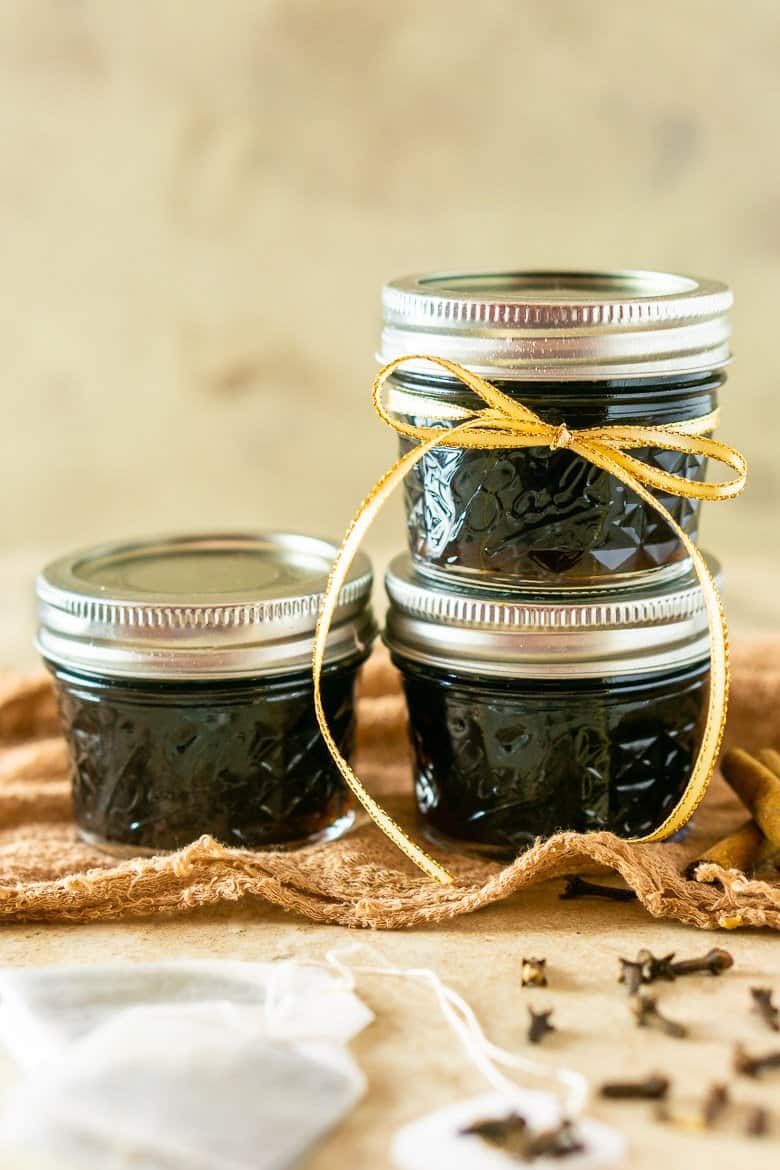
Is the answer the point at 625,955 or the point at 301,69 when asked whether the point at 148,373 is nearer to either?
the point at 301,69

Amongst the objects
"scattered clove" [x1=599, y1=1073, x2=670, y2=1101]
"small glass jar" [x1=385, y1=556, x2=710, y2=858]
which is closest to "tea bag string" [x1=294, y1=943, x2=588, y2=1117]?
"scattered clove" [x1=599, y1=1073, x2=670, y2=1101]

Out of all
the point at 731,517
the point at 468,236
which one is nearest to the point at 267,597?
the point at 468,236

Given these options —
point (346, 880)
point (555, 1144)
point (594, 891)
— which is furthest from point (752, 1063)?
point (346, 880)

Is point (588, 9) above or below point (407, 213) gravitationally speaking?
above

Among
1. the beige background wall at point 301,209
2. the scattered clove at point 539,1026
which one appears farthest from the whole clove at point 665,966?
the beige background wall at point 301,209

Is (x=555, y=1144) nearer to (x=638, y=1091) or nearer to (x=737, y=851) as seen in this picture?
(x=638, y=1091)

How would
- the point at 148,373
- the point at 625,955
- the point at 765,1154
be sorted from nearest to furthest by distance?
1. the point at 765,1154
2. the point at 625,955
3. the point at 148,373
